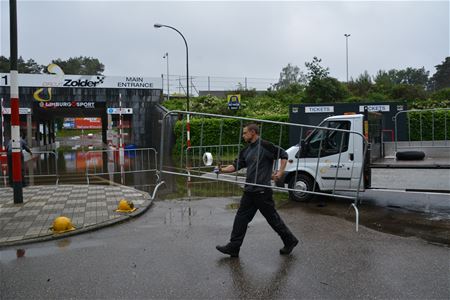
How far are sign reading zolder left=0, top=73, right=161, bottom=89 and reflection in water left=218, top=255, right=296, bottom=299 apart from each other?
2835 cm

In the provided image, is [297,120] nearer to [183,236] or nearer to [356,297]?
[183,236]

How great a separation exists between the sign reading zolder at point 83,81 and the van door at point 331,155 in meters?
25.0

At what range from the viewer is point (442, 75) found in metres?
59.4

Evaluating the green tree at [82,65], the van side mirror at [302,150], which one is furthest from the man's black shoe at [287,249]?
the green tree at [82,65]

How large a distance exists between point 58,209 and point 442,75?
205 feet

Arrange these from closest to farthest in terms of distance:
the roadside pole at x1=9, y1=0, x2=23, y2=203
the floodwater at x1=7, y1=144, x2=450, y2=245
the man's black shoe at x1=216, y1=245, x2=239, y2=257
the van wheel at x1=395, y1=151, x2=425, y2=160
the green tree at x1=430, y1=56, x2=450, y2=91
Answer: the man's black shoe at x1=216, y1=245, x2=239, y2=257, the floodwater at x1=7, y1=144, x2=450, y2=245, the roadside pole at x1=9, y1=0, x2=23, y2=203, the van wheel at x1=395, y1=151, x2=425, y2=160, the green tree at x1=430, y1=56, x2=450, y2=91

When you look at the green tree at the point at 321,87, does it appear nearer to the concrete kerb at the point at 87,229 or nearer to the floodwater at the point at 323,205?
the floodwater at the point at 323,205

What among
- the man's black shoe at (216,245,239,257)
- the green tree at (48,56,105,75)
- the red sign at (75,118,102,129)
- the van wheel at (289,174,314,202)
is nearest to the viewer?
the man's black shoe at (216,245,239,257)

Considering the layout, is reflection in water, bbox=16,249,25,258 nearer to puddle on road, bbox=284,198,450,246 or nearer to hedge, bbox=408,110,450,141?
puddle on road, bbox=284,198,450,246

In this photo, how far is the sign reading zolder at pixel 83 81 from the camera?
1193 inches

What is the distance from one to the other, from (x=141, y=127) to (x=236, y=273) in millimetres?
28902

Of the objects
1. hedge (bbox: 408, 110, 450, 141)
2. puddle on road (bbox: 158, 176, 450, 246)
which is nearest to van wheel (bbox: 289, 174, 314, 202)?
puddle on road (bbox: 158, 176, 450, 246)

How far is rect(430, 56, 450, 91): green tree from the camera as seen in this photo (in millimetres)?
58281

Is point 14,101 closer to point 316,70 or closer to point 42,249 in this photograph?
point 42,249
